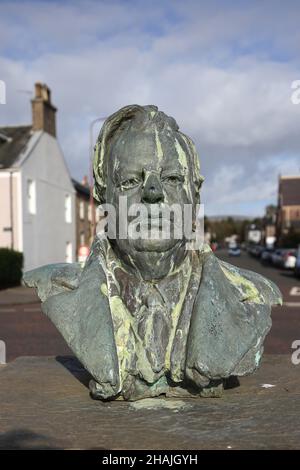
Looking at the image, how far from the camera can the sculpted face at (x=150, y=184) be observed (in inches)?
159

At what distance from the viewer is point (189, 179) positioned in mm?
4246

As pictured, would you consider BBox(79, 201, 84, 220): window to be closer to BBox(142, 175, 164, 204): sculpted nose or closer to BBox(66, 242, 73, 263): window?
BBox(66, 242, 73, 263): window

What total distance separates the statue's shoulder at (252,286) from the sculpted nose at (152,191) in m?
0.82

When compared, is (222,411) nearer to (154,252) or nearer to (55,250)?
(154,252)

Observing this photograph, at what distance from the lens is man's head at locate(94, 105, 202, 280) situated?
13.3 feet

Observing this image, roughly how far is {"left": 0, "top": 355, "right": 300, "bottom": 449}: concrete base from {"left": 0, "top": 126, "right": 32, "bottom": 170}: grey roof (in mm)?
19441

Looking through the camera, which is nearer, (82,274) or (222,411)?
(222,411)

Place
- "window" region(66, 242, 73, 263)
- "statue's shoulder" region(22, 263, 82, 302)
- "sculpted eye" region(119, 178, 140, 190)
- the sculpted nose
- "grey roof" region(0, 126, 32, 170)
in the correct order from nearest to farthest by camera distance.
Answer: the sculpted nose < "sculpted eye" region(119, 178, 140, 190) < "statue's shoulder" region(22, 263, 82, 302) < "grey roof" region(0, 126, 32, 170) < "window" region(66, 242, 73, 263)

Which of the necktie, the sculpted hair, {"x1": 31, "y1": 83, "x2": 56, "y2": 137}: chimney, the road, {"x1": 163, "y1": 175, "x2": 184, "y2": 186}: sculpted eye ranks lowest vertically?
the road

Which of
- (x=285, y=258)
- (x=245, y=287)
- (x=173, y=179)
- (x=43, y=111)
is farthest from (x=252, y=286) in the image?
(x=285, y=258)

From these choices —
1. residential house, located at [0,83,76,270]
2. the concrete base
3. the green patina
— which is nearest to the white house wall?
residential house, located at [0,83,76,270]

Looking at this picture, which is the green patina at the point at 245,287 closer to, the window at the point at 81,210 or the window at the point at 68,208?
the window at the point at 68,208
